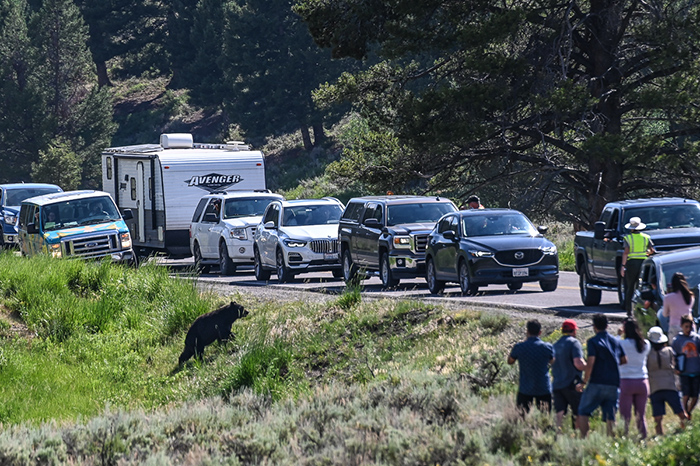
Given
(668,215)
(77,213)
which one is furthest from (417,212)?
(77,213)

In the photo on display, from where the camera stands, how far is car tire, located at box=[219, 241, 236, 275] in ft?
93.0

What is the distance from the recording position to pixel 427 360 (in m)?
14.0

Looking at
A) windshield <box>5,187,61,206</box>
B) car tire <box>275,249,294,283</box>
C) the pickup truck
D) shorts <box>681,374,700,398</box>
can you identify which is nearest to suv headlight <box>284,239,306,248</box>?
car tire <box>275,249,294,283</box>

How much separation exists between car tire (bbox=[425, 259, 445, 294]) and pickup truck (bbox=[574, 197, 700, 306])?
3.53 meters

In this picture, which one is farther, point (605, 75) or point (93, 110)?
point (93, 110)

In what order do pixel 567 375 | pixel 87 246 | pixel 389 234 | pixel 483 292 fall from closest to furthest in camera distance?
pixel 567 375 < pixel 483 292 < pixel 389 234 < pixel 87 246

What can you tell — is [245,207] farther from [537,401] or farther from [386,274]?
[537,401]

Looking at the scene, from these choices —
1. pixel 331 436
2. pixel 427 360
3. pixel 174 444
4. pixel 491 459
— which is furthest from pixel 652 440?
pixel 427 360

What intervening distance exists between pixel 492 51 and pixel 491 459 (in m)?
24.4

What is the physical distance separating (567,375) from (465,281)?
1020 centimetres

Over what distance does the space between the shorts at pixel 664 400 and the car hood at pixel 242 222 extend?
19.2 m

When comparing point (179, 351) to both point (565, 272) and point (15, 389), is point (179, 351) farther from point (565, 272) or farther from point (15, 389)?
point (565, 272)

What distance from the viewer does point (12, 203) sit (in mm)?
37906

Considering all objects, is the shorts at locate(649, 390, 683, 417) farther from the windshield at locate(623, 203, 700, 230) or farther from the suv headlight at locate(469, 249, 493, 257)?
the suv headlight at locate(469, 249, 493, 257)
